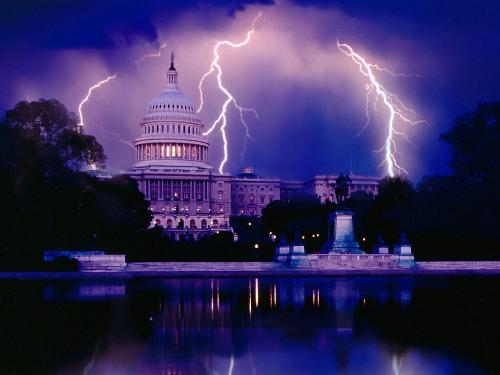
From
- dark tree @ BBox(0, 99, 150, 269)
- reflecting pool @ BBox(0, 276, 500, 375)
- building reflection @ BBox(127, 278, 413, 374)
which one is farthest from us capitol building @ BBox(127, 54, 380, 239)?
reflecting pool @ BBox(0, 276, 500, 375)

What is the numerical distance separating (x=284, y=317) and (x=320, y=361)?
6.03 metres

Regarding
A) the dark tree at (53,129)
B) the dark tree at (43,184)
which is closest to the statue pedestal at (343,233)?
the dark tree at (43,184)

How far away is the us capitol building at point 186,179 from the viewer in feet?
422

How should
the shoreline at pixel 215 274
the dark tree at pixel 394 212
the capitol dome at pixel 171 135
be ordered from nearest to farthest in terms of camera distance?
the shoreline at pixel 215 274, the dark tree at pixel 394 212, the capitol dome at pixel 171 135

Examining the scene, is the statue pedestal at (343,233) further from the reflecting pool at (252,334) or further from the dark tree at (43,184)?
the reflecting pool at (252,334)

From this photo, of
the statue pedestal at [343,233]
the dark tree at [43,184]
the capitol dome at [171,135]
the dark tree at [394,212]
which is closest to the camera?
the dark tree at [43,184]

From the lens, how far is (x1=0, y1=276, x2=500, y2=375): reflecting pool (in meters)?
12.6

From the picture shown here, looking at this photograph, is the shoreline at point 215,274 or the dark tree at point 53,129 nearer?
the shoreline at point 215,274

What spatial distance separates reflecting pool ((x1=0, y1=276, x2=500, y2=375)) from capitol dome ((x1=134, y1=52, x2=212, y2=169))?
353 ft

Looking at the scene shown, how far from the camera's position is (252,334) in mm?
16016

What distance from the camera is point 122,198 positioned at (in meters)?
66.9

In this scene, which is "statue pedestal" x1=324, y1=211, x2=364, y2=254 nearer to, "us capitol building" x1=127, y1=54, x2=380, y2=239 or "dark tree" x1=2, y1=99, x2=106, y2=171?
"dark tree" x1=2, y1=99, x2=106, y2=171

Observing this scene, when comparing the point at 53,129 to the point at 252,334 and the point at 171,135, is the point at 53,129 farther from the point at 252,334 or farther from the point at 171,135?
the point at 171,135

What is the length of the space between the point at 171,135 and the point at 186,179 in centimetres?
818
